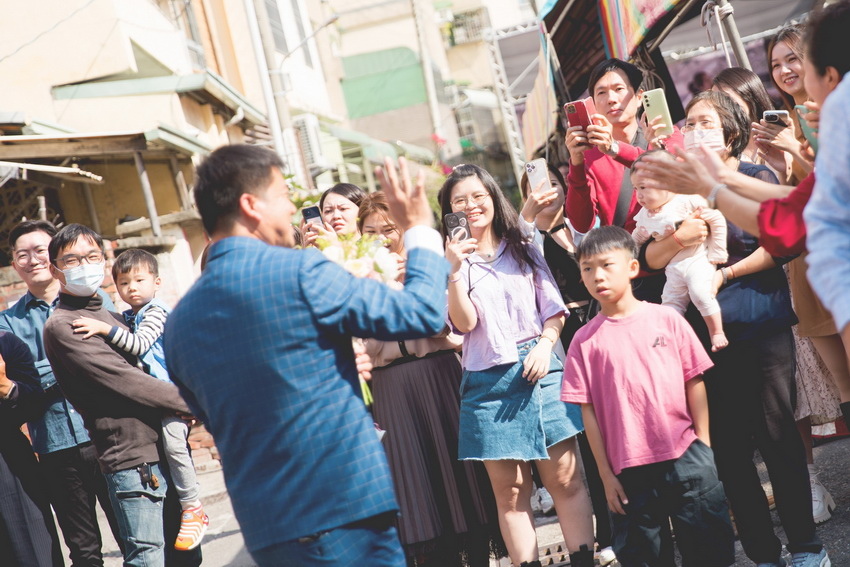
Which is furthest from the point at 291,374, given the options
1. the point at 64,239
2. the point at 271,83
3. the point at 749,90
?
the point at 271,83

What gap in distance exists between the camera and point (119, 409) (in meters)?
4.87

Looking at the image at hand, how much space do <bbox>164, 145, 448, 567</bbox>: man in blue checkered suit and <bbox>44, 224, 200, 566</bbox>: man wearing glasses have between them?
2088 mm

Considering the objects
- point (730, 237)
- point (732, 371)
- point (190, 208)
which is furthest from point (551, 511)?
point (190, 208)

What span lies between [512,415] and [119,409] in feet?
7.19

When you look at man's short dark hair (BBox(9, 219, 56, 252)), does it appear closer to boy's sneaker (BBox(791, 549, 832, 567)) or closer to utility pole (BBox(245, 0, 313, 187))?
boy's sneaker (BBox(791, 549, 832, 567))

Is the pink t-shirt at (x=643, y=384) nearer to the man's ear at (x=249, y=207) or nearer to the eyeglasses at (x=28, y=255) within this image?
the man's ear at (x=249, y=207)

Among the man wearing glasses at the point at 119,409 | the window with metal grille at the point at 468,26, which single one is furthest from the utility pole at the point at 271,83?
the window with metal grille at the point at 468,26

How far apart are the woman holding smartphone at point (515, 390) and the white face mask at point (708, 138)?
0.98 meters

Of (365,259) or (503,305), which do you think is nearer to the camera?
(365,259)

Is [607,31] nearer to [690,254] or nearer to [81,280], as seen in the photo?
[690,254]

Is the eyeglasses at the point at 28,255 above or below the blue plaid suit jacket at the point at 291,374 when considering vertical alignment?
above

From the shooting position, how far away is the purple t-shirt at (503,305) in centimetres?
439

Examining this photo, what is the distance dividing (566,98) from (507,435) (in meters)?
4.74

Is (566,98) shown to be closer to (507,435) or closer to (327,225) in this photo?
(327,225)
